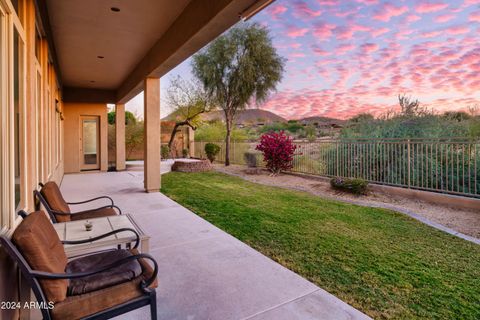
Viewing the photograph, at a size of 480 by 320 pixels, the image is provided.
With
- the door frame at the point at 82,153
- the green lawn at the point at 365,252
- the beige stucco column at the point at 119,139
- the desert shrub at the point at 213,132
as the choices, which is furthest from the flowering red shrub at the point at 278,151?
the desert shrub at the point at 213,132

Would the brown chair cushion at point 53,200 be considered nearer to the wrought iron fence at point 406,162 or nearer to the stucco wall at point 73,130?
the wrought iron fence at point 406,162

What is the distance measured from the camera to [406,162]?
6570 millimetres

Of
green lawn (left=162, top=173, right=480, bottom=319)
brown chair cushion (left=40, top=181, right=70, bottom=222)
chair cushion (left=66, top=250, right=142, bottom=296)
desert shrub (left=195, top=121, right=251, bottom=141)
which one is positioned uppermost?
desert shrub (left=195, top=121, right=251, bottom=141)

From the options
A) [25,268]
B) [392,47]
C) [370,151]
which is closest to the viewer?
[25,268]

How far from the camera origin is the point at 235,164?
13.7 m

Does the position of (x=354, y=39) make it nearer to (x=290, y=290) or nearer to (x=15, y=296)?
(x=290, y=290)

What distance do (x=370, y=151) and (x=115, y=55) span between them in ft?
21.7

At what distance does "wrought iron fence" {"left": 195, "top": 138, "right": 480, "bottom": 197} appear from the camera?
18.6 feet

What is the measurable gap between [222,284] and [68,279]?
1.31 m

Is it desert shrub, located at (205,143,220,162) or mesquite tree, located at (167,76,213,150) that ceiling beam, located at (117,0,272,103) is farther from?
mesquite tree, located at (167,76,213,150)

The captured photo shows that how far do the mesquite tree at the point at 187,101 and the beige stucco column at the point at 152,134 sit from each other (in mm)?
7847

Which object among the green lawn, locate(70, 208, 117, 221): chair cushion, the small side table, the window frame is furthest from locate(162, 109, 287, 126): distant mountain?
the window frame

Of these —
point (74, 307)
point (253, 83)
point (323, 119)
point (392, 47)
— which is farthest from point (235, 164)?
point (74, 307)

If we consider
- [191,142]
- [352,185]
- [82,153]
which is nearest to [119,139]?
[82,153]
